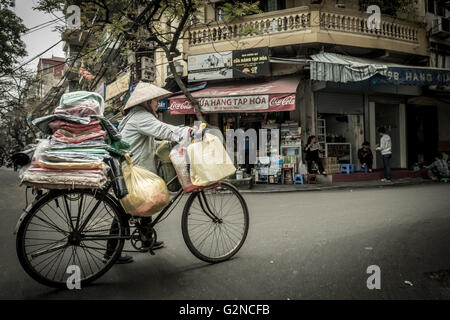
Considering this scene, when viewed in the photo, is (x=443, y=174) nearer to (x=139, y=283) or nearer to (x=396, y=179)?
(x=396, y=179)

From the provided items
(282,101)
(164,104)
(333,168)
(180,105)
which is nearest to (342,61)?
(282,101)

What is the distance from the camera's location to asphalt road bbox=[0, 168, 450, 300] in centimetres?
226

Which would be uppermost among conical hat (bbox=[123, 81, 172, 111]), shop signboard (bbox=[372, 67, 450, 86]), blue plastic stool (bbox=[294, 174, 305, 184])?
shop signboard (bbox=[372, 67, 450, 86])

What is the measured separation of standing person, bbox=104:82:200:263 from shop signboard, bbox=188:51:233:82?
9139 mm

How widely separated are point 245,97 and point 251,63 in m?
1.43

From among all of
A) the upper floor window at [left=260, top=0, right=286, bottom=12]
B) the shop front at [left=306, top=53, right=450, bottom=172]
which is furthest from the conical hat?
the upper floor window at [left=260, top=0, right=286, bottom=12]

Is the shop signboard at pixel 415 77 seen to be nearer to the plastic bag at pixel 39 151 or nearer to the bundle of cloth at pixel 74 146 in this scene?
the bundle of cloth at pixel 74 146

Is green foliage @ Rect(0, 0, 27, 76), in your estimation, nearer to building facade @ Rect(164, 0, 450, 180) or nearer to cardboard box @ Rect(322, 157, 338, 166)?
building facade @ Rect(164, 0, 450, 180)

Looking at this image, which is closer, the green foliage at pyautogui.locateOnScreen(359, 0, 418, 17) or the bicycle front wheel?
the bicycle front wheel

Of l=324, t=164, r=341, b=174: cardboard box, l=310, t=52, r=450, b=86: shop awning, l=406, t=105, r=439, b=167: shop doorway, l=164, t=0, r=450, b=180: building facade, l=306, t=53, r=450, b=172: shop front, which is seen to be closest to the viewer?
l=310, t=52, r=450, b=86: shop awning

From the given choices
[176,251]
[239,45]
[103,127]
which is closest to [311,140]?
[239,45]

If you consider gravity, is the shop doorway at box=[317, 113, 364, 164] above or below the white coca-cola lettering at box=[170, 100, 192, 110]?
below

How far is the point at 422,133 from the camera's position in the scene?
1467 cm

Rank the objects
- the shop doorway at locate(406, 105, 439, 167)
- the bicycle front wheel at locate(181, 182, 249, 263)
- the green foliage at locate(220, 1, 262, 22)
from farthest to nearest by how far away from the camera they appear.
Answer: the shop doorway at locate(406, 105, 439, 167)
the green foliage at locate(220, 1, 262, 22)
the bicycle front wheel at locate(181, 182, 249, 263)
